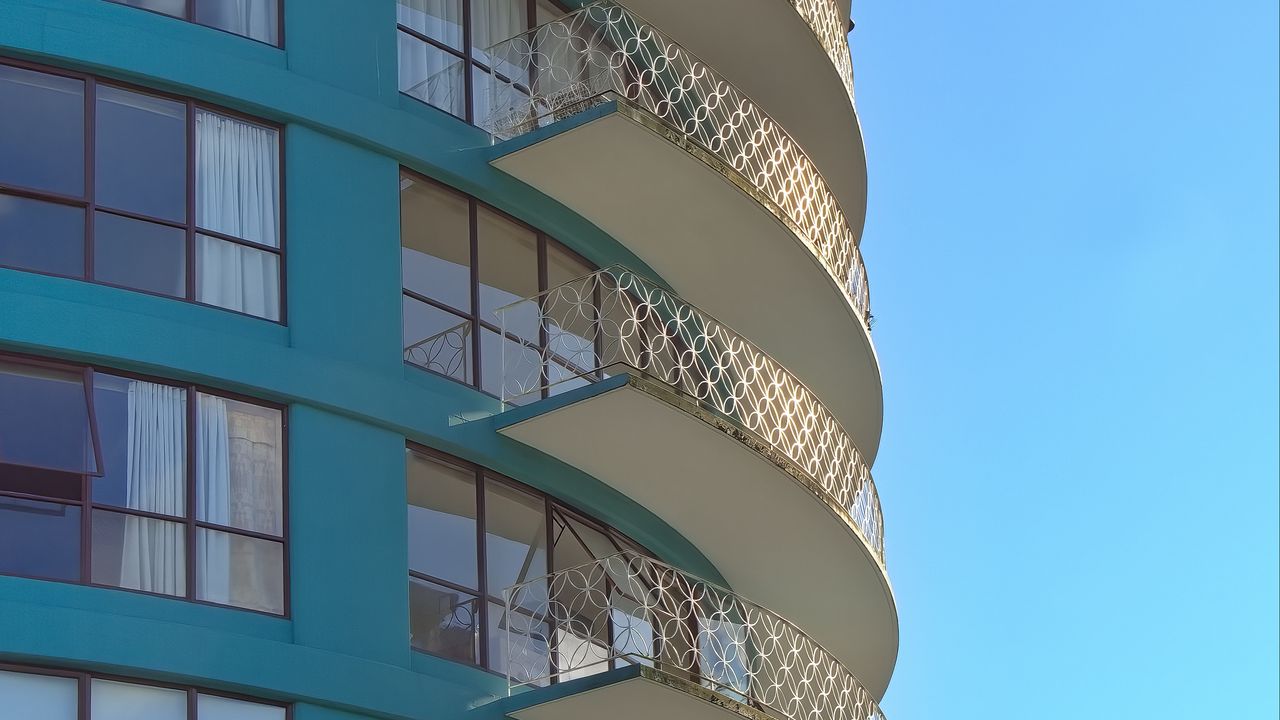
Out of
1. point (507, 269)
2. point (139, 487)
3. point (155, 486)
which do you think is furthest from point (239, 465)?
Result: point (507, 269)

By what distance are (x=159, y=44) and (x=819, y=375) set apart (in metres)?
10.5

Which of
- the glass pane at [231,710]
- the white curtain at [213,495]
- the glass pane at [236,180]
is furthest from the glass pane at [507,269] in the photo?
the glass pane at [231,710]

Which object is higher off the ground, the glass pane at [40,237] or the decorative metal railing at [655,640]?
the glass pane at [40,237]

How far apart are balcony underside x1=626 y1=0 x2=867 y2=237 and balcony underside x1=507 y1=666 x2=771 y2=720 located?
9003 mm

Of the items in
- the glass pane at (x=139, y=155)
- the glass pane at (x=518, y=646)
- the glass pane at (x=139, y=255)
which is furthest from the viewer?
the glass pane at (x=518, y=646)

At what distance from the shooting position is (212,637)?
1730 centimetres

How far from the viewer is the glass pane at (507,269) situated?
2142 cm

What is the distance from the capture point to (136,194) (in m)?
18.9

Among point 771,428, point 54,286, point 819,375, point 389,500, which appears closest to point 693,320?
point 771,428

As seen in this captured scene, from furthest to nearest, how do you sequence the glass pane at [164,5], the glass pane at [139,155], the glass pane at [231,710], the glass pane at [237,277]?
the glass pane at [164,5], the glass pane at [237,277], the glass pane at [139,155], the glass pane at [231,710]

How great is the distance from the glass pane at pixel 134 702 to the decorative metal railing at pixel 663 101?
295 inches

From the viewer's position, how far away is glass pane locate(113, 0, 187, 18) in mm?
19703

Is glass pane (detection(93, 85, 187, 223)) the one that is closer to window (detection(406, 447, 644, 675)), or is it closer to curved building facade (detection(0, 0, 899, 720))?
curved building facade (detection(0, 0, 899, 720))

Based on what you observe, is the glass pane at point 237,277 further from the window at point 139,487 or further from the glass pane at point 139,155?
the window at point 139,487
